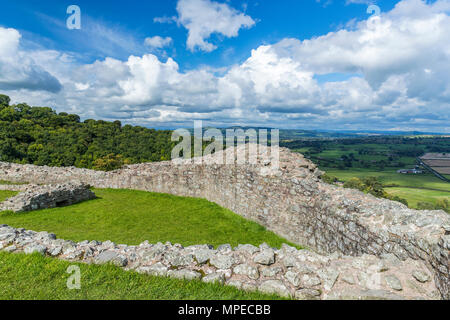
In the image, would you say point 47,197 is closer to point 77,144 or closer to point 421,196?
point 77,144

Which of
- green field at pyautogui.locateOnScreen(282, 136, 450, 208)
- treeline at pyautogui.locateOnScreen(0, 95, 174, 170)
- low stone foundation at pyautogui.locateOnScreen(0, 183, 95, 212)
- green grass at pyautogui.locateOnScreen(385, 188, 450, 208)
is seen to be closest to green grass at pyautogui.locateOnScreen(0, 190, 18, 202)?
low stone foundation at pyautogui.locateOnScreen(0, 183, 95, 212)

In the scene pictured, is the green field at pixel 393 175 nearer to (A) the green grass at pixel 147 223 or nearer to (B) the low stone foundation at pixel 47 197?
(A) the green grass at pixel 147 223

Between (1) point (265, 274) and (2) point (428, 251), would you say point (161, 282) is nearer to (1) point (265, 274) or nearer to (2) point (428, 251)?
(1) point (265, 274)

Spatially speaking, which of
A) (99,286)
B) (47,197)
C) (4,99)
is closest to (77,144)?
(47,197)

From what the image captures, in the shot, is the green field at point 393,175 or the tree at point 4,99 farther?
the tree at point 4,99

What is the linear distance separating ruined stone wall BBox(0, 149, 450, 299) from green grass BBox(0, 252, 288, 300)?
2.98 m

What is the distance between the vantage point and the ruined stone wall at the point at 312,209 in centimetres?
414

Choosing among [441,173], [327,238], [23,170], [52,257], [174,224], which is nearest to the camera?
[52,257]

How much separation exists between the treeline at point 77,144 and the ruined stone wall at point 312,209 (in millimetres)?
29349

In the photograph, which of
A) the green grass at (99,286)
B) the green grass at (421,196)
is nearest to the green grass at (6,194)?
the green grass at (99,286)

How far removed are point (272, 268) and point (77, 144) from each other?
149 feet

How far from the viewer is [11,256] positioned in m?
4.47
